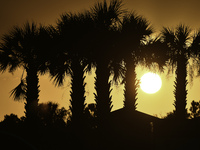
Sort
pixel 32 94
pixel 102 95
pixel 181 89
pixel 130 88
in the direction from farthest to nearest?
pixel 181 89
pixel 130 88
pixel 32 94
pixel 102 95

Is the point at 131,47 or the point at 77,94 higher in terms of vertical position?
the point at 131,47

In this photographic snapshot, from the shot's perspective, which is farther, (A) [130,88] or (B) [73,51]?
(A) [130,88]

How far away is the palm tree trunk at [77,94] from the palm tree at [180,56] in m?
8.75

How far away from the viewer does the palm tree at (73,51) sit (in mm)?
19141

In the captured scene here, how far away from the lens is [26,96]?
21.2m

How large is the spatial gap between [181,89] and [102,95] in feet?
30.7


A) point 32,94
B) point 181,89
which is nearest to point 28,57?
point 32,94

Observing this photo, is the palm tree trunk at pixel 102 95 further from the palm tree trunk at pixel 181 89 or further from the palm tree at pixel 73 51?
the palm tree trunk at pixel 181 89

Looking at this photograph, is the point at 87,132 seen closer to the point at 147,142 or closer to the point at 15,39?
the point at 147,142

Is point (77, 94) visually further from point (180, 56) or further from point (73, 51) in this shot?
point (180, 56)

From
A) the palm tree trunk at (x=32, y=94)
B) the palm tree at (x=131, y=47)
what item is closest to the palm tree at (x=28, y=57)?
the palm tree trunk at (x=32, y=94)

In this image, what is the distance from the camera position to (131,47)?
70.6 ft

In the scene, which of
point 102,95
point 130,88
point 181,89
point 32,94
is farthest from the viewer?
point 181,89

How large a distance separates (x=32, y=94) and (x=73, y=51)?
4.16m
